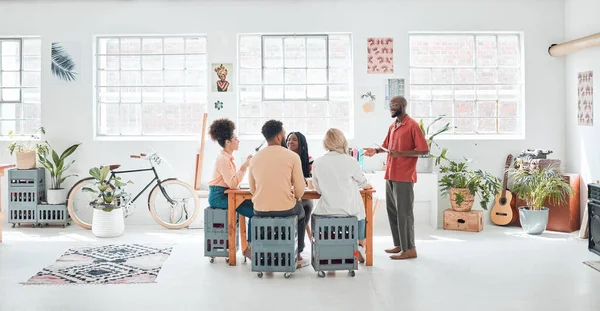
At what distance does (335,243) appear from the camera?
626cm

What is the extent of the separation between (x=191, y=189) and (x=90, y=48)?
2.34m

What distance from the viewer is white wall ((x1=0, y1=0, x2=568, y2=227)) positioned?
916 cm

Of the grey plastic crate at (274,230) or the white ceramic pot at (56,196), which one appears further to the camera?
the white ceramic pot at (56,196)

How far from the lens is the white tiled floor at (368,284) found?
538 cm

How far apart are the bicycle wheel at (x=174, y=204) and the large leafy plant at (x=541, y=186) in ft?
13.4

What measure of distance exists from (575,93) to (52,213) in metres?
6.90

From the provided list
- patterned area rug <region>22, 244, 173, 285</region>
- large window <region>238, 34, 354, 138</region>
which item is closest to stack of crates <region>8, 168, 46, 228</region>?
patterned area rug <region>22, 244, 173, 285</region>

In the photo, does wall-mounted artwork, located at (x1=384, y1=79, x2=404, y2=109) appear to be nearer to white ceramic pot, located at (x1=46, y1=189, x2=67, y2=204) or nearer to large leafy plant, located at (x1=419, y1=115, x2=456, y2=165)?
large leafy plant, located at (x1=419, y1=115, x2=456, y2=165)

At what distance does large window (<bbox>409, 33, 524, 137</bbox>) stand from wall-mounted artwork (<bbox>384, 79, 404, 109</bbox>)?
256 millimetres

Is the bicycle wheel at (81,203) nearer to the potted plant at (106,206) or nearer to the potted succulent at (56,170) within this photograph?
the potted succulent at (56,170)

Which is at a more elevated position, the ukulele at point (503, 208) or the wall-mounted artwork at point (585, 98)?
the wall-mounted artwork at point (585, 98)

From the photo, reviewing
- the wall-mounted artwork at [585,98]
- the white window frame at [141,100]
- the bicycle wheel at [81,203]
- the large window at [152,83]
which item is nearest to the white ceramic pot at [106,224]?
the bicycle wheel at [81,203]
